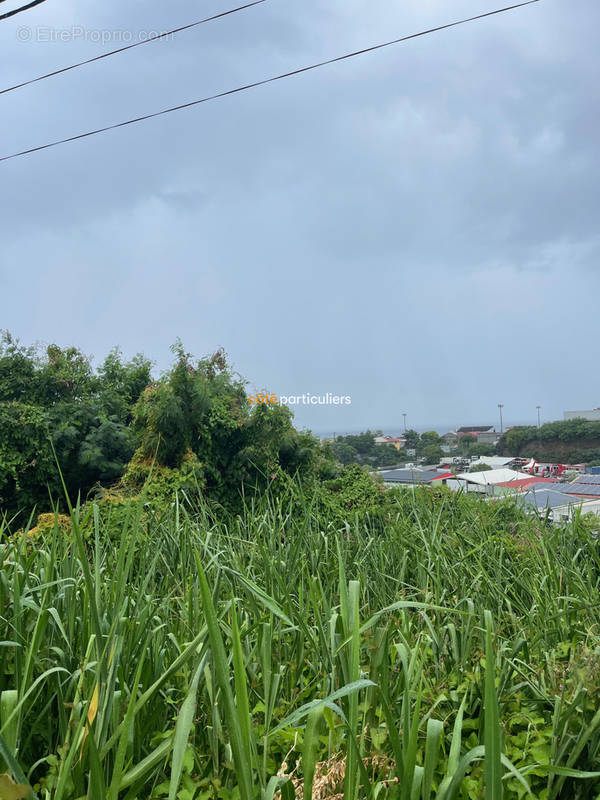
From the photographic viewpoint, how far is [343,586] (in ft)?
2.92

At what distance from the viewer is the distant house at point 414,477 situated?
15.5ft

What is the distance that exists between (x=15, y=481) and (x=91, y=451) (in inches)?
56.0

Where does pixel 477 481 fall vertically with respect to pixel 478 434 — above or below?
below

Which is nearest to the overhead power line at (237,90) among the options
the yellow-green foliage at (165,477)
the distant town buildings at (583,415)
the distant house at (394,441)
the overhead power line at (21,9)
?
the overhead power line at (21,9)

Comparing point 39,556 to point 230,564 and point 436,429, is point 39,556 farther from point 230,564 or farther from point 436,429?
point 436,429

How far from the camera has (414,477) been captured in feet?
15.5

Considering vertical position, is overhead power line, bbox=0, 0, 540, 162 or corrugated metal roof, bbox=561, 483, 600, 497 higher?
overhead power line, bbox=0, 0, 540, 162

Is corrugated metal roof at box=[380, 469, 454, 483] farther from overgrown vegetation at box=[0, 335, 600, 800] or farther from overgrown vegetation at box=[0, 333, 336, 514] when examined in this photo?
overgrown vegetation at box=[0, 335, 600, 800]

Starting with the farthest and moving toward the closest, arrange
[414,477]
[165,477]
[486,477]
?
1. [165,477]
2. [486,477]
3. [414,477]

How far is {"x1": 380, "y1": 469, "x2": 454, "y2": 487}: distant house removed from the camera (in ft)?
15.5

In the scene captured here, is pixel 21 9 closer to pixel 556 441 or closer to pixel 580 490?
pixel 580 490

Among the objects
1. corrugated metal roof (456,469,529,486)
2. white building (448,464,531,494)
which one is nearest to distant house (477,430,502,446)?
corrugated metal roof (456,469,529,486)

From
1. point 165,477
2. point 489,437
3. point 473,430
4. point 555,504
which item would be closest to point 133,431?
point 165,477

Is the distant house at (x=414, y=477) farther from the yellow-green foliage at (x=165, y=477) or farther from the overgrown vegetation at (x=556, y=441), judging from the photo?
the overgrown vegetation at (x=556, y=441)
